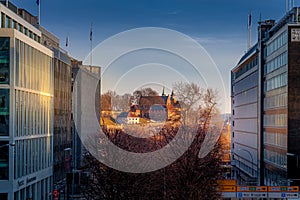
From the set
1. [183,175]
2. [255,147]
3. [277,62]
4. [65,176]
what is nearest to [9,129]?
[183,175]

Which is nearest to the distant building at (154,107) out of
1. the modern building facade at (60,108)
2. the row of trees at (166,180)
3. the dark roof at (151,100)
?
the dark roof at (151,100)

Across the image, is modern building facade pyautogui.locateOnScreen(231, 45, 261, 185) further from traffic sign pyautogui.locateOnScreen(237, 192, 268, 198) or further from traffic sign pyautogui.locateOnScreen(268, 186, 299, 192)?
traffic sign pyautogui.locateOnScreen(237, 192, 268, 198)

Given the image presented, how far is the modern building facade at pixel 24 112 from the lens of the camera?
3512cm

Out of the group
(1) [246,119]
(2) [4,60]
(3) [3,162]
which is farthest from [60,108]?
(1) [246,119]

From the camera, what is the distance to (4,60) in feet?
116

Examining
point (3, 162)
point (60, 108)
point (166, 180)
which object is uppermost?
point (60, 108)

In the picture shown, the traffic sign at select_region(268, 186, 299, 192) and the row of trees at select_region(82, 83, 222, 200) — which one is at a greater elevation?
the row of trees at select_region(82, 83, 222, 200)

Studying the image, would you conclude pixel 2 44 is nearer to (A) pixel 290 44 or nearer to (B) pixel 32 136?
(B) pixel 32 136

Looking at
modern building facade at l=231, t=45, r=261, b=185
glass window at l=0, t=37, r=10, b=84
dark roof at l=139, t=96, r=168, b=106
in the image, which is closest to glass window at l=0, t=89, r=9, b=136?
glass window at l=0, t=37, r=10, b=84

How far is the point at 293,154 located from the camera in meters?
44.2

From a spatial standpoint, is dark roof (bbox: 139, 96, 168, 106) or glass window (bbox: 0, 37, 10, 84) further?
dark roof (bbox: 139, 96, 168, 106)

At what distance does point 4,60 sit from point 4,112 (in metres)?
3.70

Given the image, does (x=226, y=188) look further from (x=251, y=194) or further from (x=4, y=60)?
(x=4, y=60)

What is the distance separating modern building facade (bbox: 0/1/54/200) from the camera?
35.1 m
